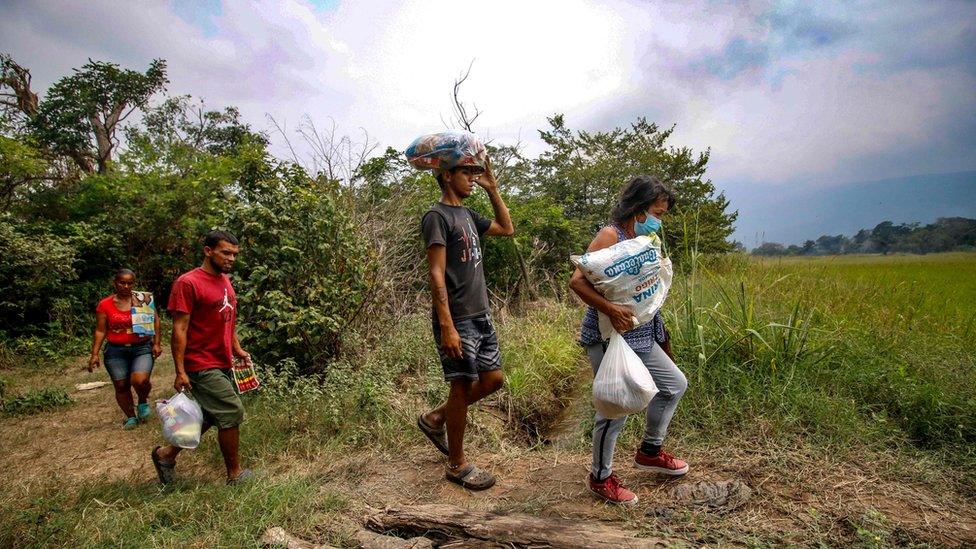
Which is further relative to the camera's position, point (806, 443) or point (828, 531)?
point (806, 443)

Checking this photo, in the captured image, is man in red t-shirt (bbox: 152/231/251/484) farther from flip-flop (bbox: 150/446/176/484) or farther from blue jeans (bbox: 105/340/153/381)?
blue jeans (bbox: 105/340/153/381)

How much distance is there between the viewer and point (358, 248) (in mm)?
5168

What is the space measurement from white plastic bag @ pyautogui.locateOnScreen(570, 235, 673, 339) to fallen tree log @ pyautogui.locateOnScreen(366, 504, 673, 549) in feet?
3.02

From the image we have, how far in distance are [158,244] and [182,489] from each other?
8.13 m

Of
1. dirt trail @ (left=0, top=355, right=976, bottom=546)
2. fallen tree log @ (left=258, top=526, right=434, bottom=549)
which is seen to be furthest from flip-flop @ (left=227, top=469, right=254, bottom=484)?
fallen tree log @ (left=258, top=526, right=434, bottom=549)

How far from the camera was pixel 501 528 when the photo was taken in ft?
7.72

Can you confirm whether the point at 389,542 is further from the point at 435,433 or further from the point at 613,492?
the point at 613,492

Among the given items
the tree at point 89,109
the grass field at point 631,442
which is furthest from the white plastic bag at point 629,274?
the tree at point 89,109

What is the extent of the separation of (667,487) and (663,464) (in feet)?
0.42

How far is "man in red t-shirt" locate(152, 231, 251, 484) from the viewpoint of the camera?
3.02m

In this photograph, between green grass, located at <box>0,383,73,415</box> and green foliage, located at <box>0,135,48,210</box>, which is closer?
green grass, located at <box>0,383,73,415</box>

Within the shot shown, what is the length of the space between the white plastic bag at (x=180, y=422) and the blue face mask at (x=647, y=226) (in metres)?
2.77

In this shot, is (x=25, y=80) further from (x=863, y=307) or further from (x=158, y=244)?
(x=863, y=307)

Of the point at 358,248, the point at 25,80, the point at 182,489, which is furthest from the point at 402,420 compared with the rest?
the point at 25,80
